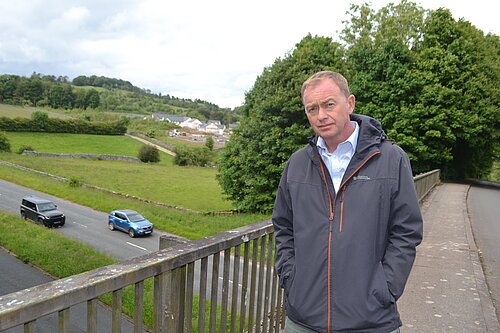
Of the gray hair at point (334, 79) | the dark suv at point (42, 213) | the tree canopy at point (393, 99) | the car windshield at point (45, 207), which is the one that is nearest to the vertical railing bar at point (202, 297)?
the gray hair at point (334, 79)

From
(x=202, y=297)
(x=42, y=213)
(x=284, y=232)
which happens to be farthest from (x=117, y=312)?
(x=42, y=213)

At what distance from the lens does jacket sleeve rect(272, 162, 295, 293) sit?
7.29 ft

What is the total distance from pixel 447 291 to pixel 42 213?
21206 mm

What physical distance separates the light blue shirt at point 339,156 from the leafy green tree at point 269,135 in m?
18.0

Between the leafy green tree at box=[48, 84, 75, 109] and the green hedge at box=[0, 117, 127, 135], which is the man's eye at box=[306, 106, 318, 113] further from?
the leafy green tree at box=[48, 84, 75, 109]

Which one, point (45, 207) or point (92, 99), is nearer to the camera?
point (45, 207)

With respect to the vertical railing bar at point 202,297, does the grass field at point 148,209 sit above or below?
below

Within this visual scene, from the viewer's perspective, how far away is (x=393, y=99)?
26.1m

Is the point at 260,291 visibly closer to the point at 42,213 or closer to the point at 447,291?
the point at 447,291

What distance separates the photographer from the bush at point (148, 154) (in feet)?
203

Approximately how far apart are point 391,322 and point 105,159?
64.0 meters

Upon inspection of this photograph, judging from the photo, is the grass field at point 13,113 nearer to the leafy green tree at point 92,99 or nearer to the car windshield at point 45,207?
the leafy green tree at point 92,99

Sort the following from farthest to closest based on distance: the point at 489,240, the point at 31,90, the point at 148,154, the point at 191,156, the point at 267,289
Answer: the point at 31,90 < the point at 191,156 < the point at 148,154 < the point at 489,240 < the point at 267,289

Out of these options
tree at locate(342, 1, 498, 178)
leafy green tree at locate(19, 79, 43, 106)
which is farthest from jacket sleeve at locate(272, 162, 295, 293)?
leafy green tree at locate(19, 79, 43, 106)
